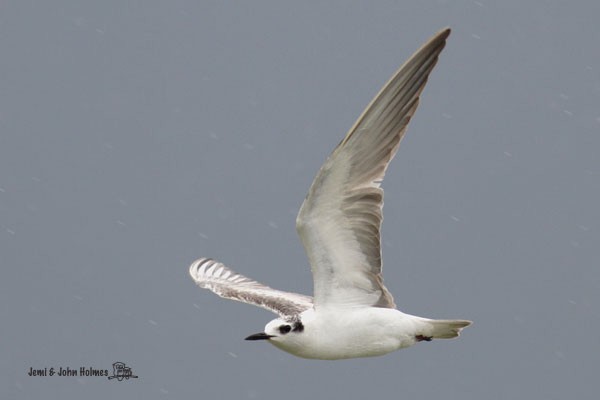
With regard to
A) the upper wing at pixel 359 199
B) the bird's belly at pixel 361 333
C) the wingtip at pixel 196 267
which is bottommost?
the bird's belly at pixel 361 333

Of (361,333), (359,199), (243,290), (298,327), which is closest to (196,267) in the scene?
(243,290)

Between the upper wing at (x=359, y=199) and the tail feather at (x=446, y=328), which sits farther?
the tail feather at (x=446, y=328)

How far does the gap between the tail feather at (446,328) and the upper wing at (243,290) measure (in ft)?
3.42

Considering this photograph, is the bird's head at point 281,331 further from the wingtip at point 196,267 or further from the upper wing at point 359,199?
the wingtip at point 196,267

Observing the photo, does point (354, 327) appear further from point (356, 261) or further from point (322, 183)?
point (322, 183)

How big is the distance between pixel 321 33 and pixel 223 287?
112 m

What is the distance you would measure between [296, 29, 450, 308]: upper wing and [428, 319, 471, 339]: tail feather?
0.35m

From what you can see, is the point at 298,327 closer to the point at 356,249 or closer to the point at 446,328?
the point at 356,249

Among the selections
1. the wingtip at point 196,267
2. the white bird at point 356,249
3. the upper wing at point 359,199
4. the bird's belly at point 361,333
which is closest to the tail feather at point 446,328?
the white bird at point 356,249

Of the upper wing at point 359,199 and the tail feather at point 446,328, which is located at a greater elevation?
the upper wing at point 359,199

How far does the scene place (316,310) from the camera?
8.80 m

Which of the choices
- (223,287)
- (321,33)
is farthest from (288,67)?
(223,287)

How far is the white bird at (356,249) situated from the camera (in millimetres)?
8016

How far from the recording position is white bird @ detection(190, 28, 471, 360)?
8.02 meters
